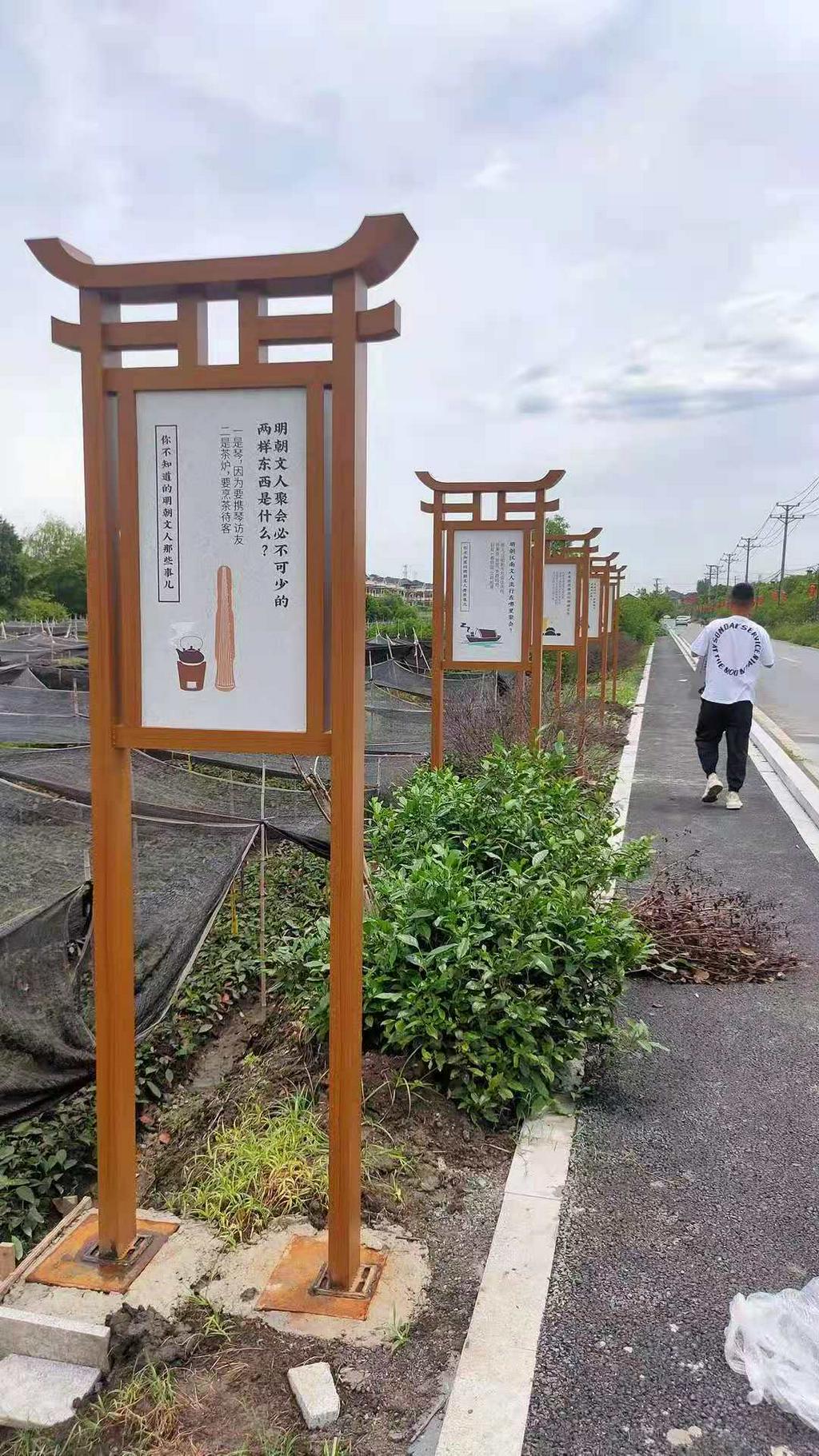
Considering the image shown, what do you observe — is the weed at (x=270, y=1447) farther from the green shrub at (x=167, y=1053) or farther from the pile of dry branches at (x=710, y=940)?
the pile of dry branches at (x=710, y=940)

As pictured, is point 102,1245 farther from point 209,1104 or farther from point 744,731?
point 744,731

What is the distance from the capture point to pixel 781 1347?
2234 mm

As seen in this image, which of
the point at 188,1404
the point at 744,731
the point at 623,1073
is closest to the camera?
the point at 188,1404

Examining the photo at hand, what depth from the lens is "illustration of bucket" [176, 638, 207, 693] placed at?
96.4 inches

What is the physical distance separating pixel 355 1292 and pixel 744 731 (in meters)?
6.35

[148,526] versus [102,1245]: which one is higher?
[148,526]

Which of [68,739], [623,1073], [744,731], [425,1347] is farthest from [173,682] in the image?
[68,739]

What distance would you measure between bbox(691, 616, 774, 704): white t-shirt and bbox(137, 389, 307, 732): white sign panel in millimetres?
5944

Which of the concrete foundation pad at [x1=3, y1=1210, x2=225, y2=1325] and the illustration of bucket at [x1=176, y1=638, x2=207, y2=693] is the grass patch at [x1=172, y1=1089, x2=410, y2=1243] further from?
the illustration of bucket at [x1=176, y1=638, x2=207, y2=693]

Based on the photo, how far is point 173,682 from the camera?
2473mm

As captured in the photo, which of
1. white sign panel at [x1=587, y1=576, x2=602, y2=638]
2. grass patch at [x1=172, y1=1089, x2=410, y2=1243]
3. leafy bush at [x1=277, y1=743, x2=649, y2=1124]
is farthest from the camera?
white sign panel at [x1=587, y1=576, x2=602, y2=638]

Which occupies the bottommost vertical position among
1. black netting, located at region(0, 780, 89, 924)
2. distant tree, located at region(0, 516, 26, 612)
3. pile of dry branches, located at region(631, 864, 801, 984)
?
pile of dry branches, located at region(631, 864, 801, 984)

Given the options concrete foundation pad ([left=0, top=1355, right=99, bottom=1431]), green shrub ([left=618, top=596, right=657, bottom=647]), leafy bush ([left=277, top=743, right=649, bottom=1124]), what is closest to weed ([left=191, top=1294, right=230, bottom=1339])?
concrete foundation pad ([left=0, top=1355, right=99, bottom=1431])

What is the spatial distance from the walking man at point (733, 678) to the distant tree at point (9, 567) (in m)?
40.0
